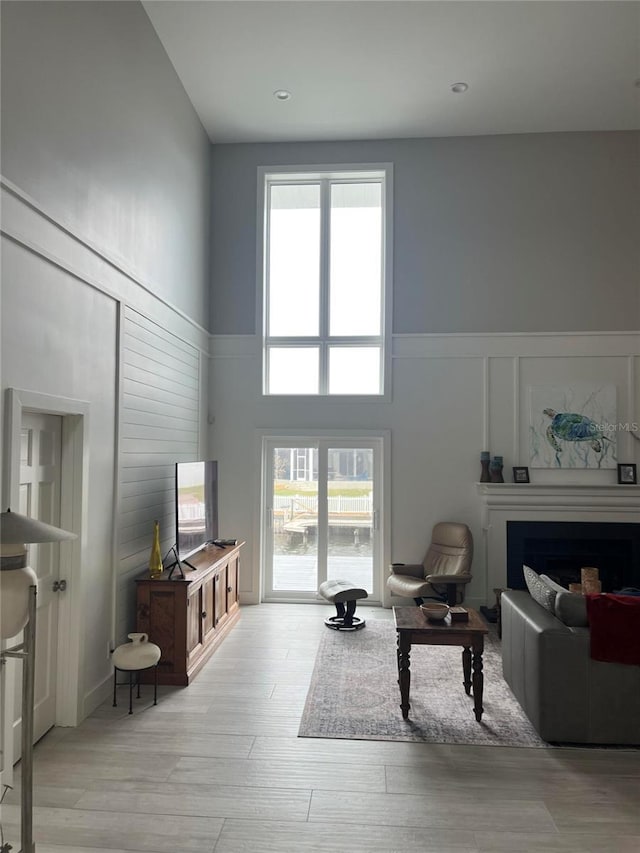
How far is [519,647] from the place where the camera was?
149 inches

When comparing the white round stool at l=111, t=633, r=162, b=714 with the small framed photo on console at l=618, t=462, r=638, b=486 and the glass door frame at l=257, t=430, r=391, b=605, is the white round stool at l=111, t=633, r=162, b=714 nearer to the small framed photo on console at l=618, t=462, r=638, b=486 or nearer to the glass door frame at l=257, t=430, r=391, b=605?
the glass door frame at l=257, t=430, r=391, b=605

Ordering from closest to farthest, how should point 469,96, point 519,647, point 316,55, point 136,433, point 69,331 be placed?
point 69,331, point 519,647, point 136,433, point 316,55, point 469,96

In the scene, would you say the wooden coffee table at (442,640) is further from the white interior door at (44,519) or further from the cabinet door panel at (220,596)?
the white interior door at (44,519)

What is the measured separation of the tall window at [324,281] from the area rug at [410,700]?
293cm

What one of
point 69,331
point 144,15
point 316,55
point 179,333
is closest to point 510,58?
point 316,55

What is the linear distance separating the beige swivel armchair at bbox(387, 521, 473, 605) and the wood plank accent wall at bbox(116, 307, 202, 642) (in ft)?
7.62

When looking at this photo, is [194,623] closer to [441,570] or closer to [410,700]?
[410,700]

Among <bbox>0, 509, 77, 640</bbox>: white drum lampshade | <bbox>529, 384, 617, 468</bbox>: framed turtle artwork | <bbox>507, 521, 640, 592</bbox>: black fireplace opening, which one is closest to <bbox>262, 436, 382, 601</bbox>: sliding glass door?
<bbox>507, 521, 640, 592</bbox>: black fireplace opening

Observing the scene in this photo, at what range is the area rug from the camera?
3537mm

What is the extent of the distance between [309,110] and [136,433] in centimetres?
388

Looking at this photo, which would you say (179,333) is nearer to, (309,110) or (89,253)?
(89,253)

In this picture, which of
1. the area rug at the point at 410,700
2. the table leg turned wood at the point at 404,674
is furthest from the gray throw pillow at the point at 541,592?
the table leg turned wood at the point at 404,674

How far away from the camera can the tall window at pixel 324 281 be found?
6742mm

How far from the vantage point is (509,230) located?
6.54 meters
